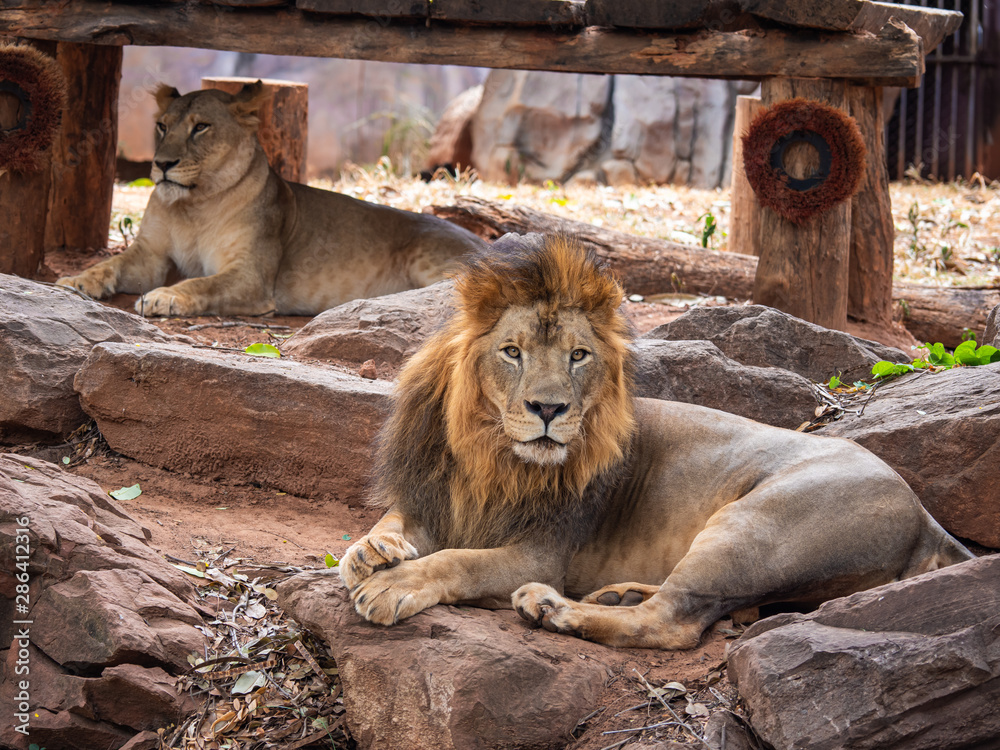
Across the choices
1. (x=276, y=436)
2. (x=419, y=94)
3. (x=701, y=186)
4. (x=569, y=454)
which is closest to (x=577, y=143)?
(x=701, y=186)

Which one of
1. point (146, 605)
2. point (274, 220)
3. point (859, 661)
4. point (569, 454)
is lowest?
point (146, 605)

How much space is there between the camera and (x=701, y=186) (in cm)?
1423

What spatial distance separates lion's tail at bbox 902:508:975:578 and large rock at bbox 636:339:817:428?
1213 mm

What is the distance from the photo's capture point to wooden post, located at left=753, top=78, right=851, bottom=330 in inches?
A: 228

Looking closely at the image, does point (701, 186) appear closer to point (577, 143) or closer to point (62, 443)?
point (577, 143)

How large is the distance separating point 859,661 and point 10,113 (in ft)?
18.9

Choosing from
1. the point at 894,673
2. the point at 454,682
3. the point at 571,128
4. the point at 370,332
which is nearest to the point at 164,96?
the point at 370,332

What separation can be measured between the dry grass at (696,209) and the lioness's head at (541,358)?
16.6 feet

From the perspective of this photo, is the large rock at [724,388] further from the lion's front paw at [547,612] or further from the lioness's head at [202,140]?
the lioness's head at [202,140]

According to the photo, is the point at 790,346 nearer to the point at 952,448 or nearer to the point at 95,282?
the point at 952,448

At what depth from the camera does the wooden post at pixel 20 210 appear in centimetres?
592

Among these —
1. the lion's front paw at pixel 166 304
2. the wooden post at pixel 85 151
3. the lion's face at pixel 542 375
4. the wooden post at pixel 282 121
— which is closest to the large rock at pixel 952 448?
the lion's face at pixel 542 375

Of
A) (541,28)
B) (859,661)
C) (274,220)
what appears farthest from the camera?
(274,220)

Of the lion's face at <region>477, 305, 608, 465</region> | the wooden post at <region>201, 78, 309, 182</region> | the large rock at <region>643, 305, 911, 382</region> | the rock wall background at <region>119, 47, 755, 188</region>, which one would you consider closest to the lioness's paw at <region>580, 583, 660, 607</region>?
the lion's face at <region>477, 305, 608, 465</region>
